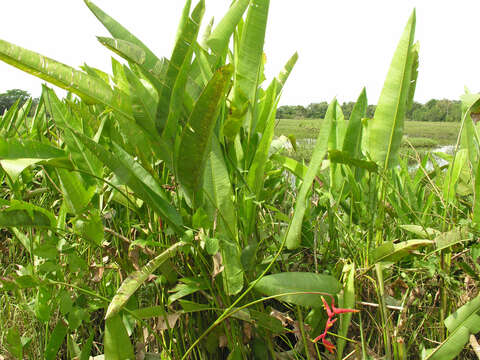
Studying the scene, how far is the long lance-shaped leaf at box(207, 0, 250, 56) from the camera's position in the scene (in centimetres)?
73

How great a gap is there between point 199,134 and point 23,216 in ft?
1.24

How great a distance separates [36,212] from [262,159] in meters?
0.45

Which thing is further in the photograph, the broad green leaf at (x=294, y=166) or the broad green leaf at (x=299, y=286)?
the broad green leaf at (x=294, y=166)

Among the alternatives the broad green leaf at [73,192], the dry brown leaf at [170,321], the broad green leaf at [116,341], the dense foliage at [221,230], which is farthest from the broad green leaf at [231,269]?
the broad green leaf at [73,192]

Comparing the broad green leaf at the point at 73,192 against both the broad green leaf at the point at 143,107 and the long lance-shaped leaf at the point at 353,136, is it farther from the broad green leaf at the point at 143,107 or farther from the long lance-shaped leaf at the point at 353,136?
the long lance-shaped leaf at the point at 353,136

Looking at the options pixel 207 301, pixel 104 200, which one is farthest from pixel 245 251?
pixel 104 200

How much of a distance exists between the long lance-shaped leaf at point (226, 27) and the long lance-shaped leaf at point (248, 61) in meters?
0.02

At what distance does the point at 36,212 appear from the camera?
0.75 m

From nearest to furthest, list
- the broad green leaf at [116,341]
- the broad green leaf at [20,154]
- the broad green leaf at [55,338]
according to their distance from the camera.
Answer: the broad green leaf at [20,154]
the broad green leaf at [116,341]
the broad green leaf at [55,338]

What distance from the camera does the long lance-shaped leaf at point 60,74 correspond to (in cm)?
59

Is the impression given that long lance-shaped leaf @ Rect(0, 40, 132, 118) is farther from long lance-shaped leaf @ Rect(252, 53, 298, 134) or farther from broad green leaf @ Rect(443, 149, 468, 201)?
broad green leaf @ Rect(443, 149, 468, 201)

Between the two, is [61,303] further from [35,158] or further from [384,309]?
[384,309]

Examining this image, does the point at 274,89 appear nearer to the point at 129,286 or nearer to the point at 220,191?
the point at 220,191

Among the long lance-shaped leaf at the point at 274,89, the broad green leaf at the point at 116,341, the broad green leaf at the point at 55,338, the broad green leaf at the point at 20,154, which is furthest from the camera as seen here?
the long lance-shaped leaf at the point at 274,89
